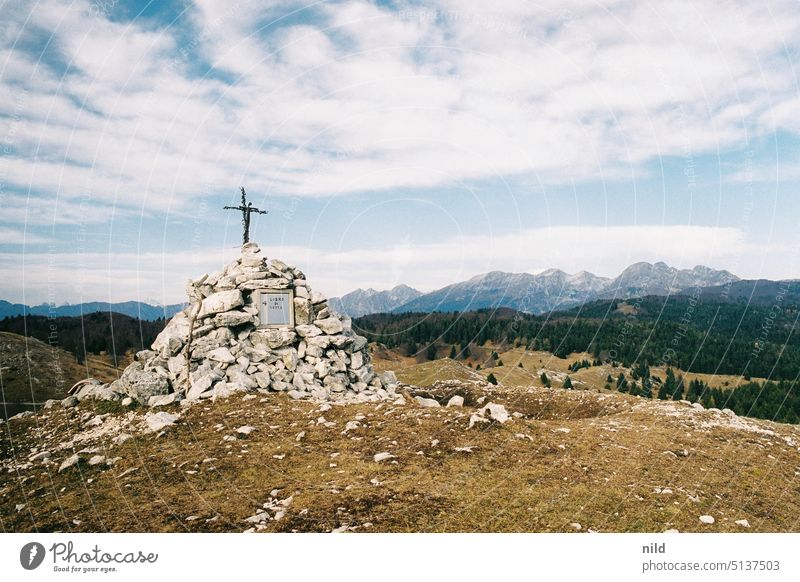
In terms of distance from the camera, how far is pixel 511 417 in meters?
18.8

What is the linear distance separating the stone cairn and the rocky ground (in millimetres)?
1503

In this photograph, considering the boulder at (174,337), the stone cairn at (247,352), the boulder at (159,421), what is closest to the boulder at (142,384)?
the stone cairn at (247,352)

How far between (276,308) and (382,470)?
15.5 m

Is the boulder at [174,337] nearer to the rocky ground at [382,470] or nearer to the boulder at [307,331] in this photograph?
the rocky ground at [382,470]

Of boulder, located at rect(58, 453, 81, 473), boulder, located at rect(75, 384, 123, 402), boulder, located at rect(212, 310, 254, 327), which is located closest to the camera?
boulder, located at rect(58, 453, 81, 473)

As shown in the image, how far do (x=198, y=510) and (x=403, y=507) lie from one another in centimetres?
528

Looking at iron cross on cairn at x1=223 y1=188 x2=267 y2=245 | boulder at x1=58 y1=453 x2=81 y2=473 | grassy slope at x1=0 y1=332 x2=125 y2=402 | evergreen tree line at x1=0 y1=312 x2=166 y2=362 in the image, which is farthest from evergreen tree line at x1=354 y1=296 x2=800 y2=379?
boulder at x1=58 y1=453 x2=81 y2=473

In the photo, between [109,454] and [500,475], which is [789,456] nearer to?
[500,475]

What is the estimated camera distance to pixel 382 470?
47.1ft

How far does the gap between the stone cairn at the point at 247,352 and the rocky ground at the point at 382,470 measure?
150cm

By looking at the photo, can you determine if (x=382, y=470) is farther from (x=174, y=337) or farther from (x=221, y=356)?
(x=174, y=337)

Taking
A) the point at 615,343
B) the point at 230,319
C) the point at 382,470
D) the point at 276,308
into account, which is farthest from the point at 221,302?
the point at 615,343

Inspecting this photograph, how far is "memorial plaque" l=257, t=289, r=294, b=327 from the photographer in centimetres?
2722

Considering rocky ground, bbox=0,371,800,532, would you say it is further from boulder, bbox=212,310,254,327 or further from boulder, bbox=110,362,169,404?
boulder, bbox=212,310,254,327
